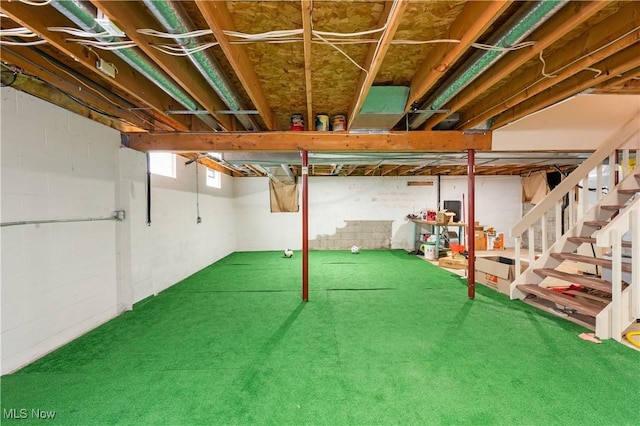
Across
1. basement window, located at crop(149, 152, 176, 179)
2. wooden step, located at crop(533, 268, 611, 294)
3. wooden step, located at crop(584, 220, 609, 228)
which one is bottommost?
wooden step, located at crop(533, 268, 611, 294)

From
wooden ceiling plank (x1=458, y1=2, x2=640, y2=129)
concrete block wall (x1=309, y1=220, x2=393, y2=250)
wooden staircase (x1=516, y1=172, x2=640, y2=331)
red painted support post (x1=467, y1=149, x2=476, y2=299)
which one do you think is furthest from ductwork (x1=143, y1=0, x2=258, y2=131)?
concrete block wall (x1=309, y1=220, x2=393, y2=250)

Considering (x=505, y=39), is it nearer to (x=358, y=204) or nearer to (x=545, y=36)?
(x=545, y=36)

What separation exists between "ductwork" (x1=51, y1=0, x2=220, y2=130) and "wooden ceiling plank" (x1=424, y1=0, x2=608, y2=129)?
2.67 meters

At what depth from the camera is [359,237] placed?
777cm

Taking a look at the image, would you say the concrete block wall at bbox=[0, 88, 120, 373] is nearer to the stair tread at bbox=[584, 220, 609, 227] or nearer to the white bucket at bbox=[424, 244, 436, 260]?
Answer: the stair tread at bbox=[584, 220, 609, 227]

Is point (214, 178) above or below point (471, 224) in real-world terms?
above

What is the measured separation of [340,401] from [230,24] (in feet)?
8.24

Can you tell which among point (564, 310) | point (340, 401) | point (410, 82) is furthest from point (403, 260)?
point (340, 401)

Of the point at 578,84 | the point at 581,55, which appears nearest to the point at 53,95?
the point at 581,55

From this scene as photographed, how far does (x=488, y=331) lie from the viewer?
2562 mm

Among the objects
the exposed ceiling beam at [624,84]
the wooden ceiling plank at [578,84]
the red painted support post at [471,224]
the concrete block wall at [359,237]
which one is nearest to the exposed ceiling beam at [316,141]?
the red painted support post at [471,224]

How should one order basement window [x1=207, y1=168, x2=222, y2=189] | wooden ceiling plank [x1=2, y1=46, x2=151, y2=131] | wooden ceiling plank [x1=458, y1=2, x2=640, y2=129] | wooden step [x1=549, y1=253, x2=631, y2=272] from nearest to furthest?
wooden ceiling plank [x1=458, y1=2, x2=640, y2=129] → wooden ceiling plank [x1=2, y1=46, x2=151, y2=131] → wooden step [x1=549, y1=253, x2=631, y2=272] → basement window [x1=207, y1=168, x2=222, y2=189]

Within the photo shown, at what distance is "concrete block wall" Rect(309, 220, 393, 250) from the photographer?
7.73 m

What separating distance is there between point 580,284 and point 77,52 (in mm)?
4912
